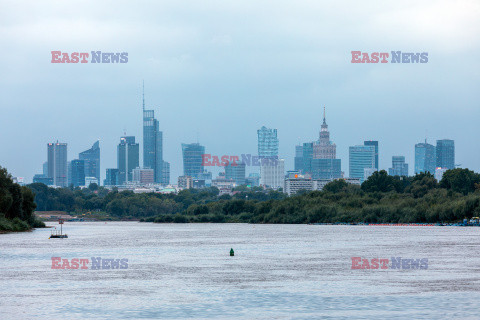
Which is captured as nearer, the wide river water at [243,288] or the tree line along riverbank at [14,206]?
the wide river water at [243,288]

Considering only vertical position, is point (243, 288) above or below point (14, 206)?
below

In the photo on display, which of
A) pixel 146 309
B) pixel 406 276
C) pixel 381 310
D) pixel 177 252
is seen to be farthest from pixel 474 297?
pixel 177 252

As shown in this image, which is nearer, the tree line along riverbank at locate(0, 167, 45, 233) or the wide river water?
the wide river water

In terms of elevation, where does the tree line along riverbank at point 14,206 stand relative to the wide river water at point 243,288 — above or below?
above

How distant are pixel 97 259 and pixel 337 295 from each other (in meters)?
32.4

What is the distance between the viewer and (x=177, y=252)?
8581cm

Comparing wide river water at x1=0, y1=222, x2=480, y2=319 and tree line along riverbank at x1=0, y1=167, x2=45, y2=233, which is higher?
tree line along riverbank at x1=0, y1=167, x2=45, y2=233

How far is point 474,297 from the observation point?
4469cm

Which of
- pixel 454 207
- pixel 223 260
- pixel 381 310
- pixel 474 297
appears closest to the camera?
pixel 381 310

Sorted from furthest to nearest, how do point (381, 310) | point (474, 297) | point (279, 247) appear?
point (279, 247)
point (474, 297)
point (381, 310)

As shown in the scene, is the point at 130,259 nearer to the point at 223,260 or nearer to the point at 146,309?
the point at 223,260

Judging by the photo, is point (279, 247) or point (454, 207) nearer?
point (279, 247)

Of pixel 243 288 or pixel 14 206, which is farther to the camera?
pixel 14 206

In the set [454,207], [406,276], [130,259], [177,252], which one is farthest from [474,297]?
[454,207]
